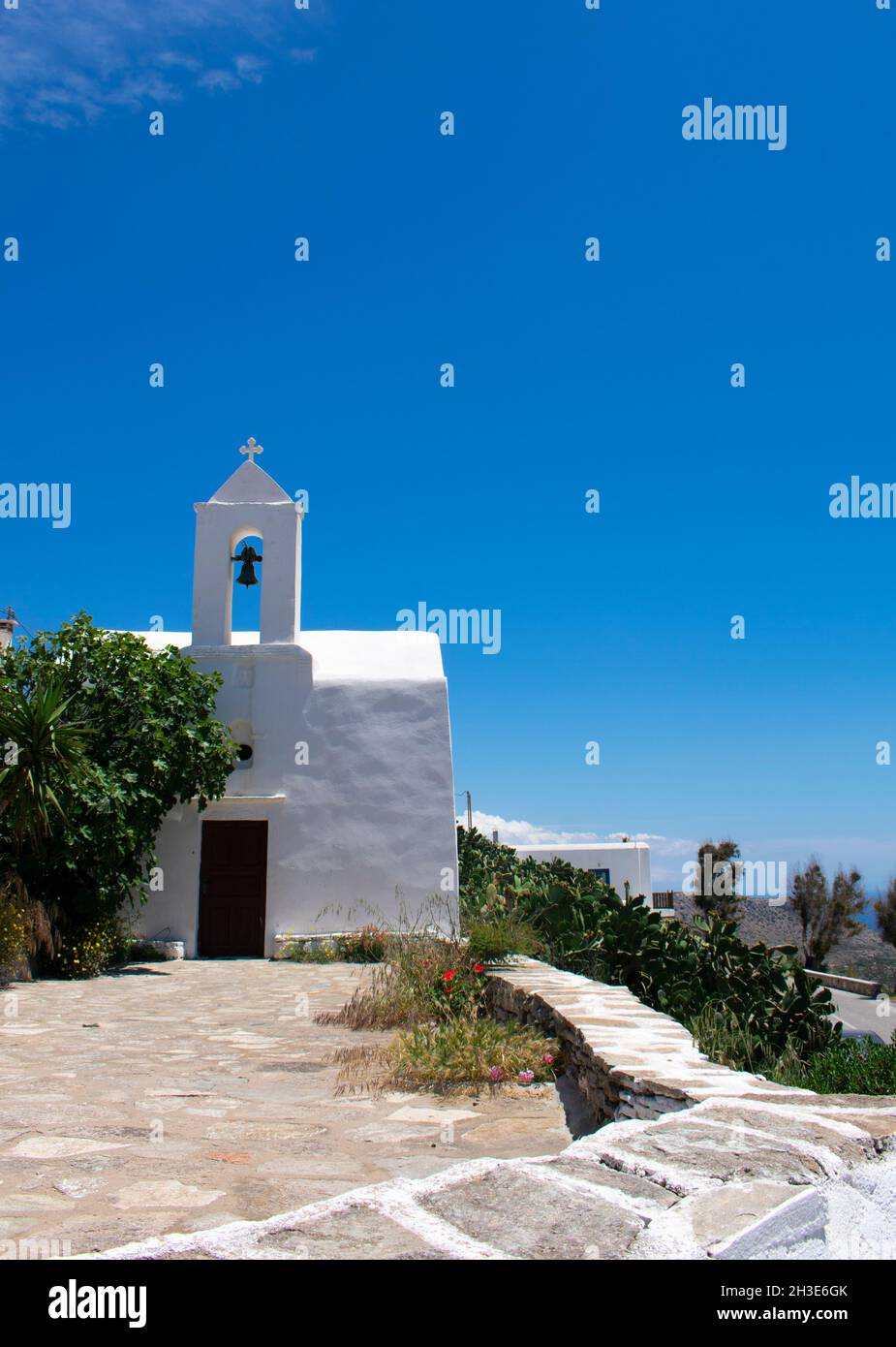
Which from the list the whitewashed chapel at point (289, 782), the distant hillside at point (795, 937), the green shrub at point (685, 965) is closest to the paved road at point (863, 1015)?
the distant hillside at point (795, 937)

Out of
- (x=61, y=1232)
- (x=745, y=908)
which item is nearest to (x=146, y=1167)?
(x=61, y=1232)

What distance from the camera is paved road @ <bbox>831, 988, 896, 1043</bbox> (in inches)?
595

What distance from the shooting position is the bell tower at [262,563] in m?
13.6

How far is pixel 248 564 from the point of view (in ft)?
44.4

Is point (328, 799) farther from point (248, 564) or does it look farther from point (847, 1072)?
point (847, 1072)

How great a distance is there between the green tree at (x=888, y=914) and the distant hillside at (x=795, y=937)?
1.34ft

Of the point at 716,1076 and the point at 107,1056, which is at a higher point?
the point at 716,1076

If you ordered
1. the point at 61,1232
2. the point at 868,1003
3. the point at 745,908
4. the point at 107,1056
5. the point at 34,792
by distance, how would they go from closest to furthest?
the point at 61,1232, the point at 107,1056, the point at 34,792, the point at 868,1003, the point at 745,908

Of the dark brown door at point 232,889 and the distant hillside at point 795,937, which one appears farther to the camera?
the distant hillside at point 795,937

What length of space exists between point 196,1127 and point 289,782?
29.0 feet

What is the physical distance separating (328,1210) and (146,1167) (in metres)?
1.87

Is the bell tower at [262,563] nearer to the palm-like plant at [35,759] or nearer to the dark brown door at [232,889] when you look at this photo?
the dark brown door at [232,889]
